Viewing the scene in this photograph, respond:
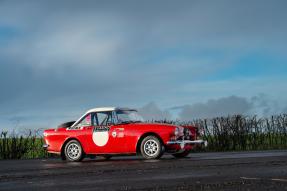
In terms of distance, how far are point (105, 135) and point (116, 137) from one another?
1.42 ft

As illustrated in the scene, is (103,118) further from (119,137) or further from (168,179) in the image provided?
(168,179)

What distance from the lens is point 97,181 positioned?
403 inches

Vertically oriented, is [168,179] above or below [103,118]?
below

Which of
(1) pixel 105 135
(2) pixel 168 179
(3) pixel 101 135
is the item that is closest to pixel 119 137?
(1) pixel 105 135

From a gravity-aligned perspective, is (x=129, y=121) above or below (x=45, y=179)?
above

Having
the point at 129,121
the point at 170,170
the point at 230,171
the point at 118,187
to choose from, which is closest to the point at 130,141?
the point at 129,121

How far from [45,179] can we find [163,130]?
253 inches

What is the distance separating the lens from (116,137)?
17828 millimetres

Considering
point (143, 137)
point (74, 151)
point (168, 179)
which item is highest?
point (143, 137)

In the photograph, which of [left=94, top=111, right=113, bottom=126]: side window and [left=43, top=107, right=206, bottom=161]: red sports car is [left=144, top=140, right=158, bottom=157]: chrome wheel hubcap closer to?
[left=43, top=107, right=206, bottom=161]: red sports car

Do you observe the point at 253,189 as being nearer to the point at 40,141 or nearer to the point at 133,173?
the point at 133,173

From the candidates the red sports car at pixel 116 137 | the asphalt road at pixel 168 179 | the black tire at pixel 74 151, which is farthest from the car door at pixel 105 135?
the asphalt road at pixel 168 179

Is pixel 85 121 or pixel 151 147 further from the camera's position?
pixel 85 121

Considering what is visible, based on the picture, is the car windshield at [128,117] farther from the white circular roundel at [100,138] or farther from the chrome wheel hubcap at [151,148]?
the chrome wheel hubcap at [151,148]
